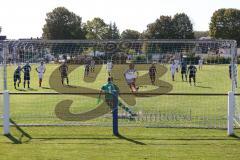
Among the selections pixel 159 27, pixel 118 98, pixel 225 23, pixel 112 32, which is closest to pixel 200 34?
pixel 225 23

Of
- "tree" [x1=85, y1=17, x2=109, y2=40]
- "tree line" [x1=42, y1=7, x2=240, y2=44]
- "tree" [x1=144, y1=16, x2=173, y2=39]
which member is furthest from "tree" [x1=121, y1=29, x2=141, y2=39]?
"tree" [x1=85, y1=17, x2=109, y2=40]

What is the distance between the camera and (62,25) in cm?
11669

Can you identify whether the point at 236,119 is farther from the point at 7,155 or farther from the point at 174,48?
the point at 7,155

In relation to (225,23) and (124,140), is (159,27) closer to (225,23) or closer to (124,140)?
(225,23)

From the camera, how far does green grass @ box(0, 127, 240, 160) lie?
12.1 meters

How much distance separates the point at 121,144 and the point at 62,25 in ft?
344

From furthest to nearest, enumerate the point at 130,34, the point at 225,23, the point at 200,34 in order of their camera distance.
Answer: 1. the point at 200,34
2. the point at 130,34
3. the point at 225,23

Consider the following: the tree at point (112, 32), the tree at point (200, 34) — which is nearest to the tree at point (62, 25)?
the tree at point (112, 32)

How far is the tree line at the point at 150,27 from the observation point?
113525 millimetres

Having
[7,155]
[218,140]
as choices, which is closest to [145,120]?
[218,140]

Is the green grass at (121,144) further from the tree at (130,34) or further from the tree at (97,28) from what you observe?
the tree at (130,34)

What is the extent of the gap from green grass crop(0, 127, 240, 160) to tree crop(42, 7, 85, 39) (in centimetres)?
9732

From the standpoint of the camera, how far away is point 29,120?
58.3 feet

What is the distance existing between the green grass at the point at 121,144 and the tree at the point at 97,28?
322ft
